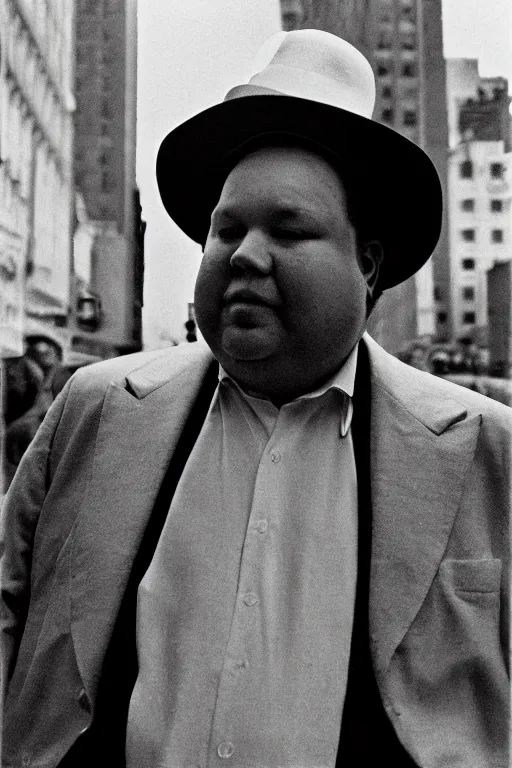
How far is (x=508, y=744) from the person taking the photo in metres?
1.41

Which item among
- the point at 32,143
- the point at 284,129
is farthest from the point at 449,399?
the point at 32,143

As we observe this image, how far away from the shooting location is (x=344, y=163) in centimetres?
156

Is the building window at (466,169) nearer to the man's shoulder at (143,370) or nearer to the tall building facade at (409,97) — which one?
the tall building facade at (409,97)

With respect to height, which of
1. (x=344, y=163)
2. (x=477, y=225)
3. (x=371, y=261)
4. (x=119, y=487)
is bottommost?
(x=119, y=487)

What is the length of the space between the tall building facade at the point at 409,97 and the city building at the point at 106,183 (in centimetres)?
73

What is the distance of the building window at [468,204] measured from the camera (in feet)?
8.80

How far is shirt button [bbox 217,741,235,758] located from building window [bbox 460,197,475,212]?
1.97 metres

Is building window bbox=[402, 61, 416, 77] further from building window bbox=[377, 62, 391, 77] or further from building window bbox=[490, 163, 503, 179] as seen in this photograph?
building window bbox=[490, 163, 503, 179]

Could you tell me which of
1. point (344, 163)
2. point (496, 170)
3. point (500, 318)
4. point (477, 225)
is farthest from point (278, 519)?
point (496, 170)

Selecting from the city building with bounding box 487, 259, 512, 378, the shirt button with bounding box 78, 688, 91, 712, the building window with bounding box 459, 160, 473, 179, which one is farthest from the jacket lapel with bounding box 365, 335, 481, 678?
the building window with bounding box 459, 160, 473, 179

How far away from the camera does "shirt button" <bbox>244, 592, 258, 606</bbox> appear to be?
140cm

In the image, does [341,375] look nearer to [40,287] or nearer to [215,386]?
[215,386]

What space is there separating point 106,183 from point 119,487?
1.36 m

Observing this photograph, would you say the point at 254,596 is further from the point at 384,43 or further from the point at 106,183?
the point at 384,43
